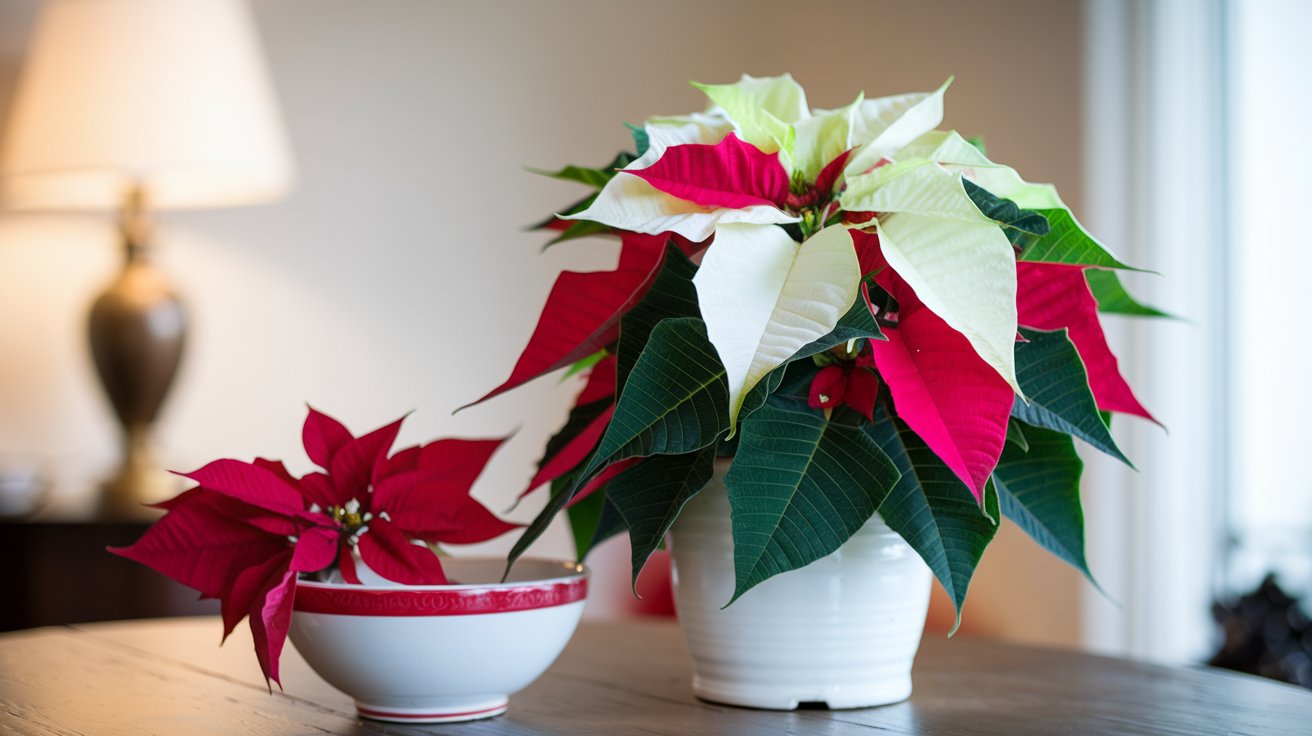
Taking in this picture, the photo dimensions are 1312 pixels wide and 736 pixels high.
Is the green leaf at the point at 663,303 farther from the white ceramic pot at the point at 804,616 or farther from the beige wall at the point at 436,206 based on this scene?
the beige wall at the point at 436,206

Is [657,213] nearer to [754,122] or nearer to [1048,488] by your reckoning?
[754,122]

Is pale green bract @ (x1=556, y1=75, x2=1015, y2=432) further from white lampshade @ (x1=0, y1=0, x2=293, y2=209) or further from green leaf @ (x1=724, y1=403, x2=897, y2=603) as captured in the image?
white lampshade @ (x1=0, y1=0, x2=293, y2=209)

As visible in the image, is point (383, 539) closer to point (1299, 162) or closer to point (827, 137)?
point (827, 137)

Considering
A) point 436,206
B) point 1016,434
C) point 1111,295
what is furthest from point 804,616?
point 436,206

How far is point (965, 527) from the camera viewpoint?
0.66 meters

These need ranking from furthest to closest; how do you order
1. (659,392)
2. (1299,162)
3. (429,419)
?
(429,419) < (1299,162) < (659,392)

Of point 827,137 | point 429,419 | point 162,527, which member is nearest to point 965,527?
point 827,137

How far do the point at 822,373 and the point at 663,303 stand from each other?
92 mm

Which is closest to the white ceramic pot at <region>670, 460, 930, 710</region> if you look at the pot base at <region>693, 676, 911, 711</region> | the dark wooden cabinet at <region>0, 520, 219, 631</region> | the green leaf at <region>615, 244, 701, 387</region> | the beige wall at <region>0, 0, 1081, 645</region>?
the pot base at <region>693, 676, 911, 711</region>

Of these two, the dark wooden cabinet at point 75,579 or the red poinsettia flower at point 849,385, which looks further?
the dark wooden cabinet at point 75,579

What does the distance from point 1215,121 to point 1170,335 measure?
1.11 feet

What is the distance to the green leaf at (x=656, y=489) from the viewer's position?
2.12 feet

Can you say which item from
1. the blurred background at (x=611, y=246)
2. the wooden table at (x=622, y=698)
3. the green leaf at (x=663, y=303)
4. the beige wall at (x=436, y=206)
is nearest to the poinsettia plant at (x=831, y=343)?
the green leaf at (x=663, y=303)

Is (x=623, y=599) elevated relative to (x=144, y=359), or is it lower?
lower
